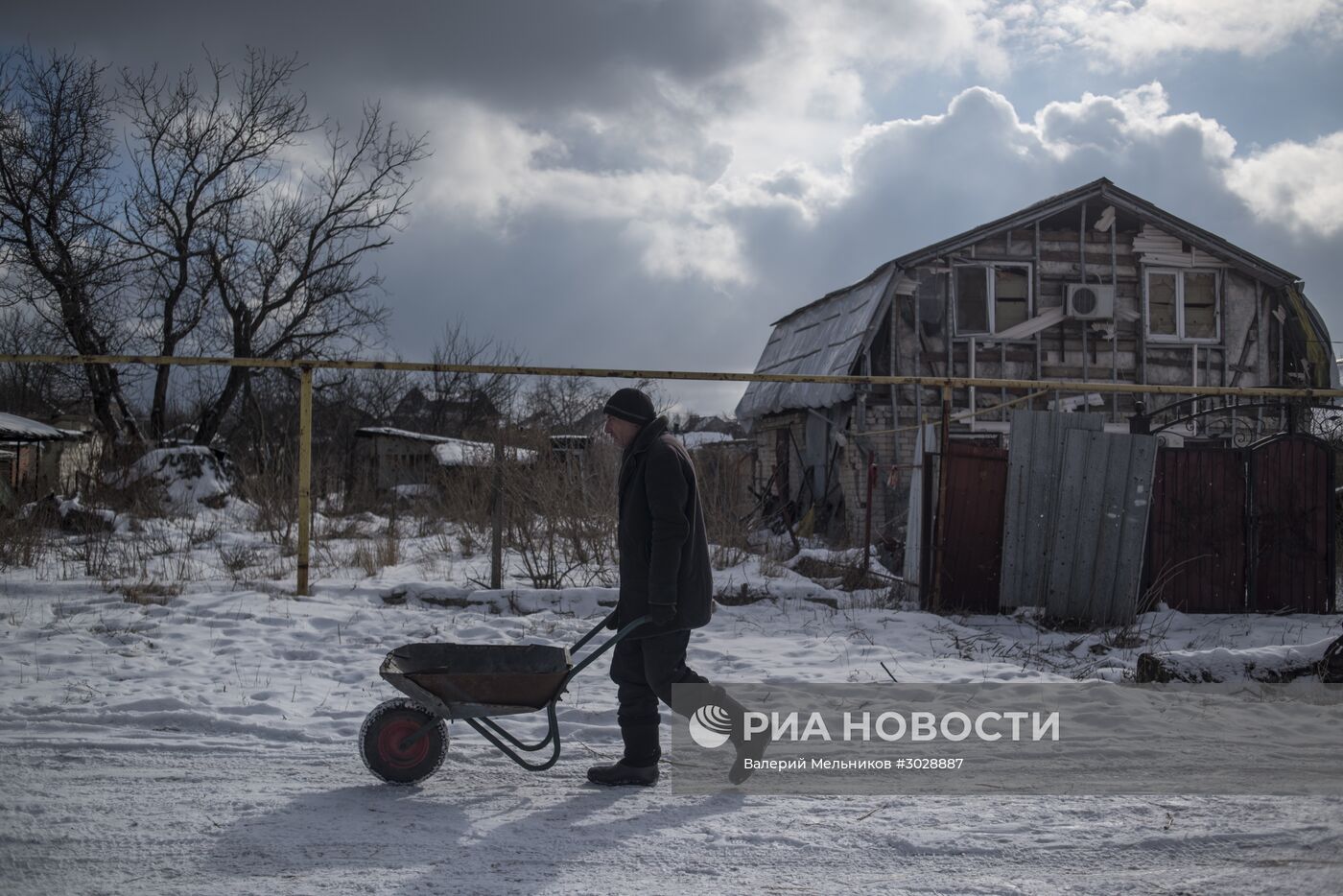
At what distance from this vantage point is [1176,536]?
9.94m

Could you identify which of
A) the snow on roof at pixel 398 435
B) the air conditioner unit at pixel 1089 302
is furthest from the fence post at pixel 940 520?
the snow on roof at pixel 398 435

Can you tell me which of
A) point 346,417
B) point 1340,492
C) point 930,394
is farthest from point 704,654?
point 346,417

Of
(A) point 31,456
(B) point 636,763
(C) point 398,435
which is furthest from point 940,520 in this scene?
(A) point 31,456

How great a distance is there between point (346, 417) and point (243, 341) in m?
10.8

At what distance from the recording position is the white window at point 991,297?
19594mm

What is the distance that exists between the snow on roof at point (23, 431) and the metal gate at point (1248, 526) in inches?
663

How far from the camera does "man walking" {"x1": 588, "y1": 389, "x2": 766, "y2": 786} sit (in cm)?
448

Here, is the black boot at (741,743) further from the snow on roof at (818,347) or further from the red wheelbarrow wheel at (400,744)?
the snow on roof at (818,347)

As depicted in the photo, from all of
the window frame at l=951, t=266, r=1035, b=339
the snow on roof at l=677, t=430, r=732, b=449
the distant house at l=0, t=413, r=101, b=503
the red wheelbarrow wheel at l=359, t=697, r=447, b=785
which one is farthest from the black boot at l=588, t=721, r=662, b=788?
the window frame at l=951, t=266, r=1035, b=339

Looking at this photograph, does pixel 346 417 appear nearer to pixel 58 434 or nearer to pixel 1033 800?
pixel 58 434

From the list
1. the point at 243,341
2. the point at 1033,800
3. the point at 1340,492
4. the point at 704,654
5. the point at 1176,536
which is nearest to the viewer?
the point at 1033,800

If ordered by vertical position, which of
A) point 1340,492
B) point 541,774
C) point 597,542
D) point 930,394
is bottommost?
point 541,774

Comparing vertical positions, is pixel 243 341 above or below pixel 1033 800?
above

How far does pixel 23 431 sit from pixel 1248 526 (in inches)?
697
